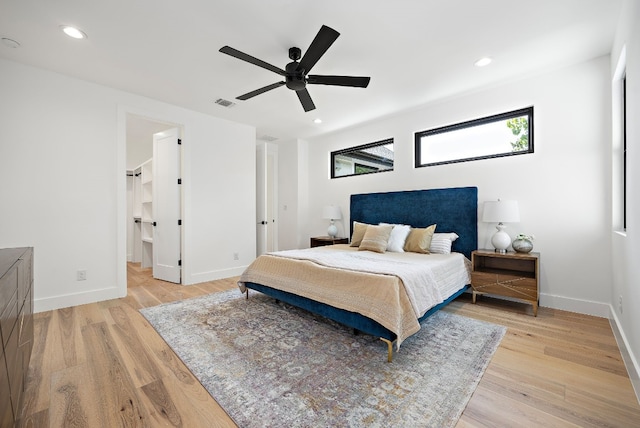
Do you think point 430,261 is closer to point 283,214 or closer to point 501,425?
point 501,425

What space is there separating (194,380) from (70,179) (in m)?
3.00

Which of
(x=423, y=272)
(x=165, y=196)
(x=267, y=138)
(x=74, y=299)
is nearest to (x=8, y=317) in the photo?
(x=423, y=272)

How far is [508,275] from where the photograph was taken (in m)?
3.06

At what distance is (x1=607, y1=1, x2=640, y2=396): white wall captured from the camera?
1717 mm

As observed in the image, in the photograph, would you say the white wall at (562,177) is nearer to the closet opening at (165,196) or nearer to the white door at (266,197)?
the white door at (266,197)

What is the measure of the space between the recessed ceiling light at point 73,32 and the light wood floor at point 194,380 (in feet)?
8.86

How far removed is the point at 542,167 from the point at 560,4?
5.45ft

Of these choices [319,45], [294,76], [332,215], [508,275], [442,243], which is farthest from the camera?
A: [332,215]

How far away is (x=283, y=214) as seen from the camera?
610cm

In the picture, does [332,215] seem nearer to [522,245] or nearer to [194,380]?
[522,245]

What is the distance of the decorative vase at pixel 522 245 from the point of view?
3.03 meters

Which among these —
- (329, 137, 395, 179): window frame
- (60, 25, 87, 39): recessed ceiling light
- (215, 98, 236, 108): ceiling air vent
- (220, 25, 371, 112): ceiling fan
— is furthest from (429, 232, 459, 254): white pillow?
(60, 25, 87, 39): recessed ceiling light

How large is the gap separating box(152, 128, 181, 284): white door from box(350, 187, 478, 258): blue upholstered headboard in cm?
302

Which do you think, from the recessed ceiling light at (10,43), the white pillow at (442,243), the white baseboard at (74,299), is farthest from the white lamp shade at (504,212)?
the recessed ceiling light at (10,43)
